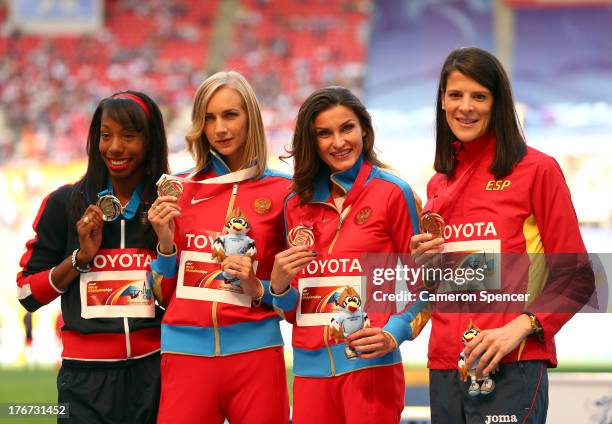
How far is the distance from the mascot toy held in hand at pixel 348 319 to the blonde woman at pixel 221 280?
45 centimetres

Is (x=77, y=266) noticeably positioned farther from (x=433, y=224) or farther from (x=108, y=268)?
(x=433, y=224)

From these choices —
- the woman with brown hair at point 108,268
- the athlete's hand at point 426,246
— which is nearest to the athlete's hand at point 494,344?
the athlete's hand at point 426,246

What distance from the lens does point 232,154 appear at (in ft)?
12.7

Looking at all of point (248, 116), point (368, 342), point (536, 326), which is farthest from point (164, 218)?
point (536, 326)

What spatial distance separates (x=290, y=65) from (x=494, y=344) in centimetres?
1681

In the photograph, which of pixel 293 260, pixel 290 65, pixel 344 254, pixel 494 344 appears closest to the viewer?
pixel 494 344

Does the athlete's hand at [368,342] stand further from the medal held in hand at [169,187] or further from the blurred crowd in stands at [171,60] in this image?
the blurred crowd in stands at [171,60]

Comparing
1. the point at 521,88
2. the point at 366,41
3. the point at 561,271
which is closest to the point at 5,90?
the point at 366,41

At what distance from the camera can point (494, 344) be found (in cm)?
293

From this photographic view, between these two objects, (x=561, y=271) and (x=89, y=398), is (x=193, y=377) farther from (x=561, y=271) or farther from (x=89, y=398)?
(x=561, y=271)

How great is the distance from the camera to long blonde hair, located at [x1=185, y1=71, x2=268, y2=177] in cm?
382

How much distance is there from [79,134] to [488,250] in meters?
15.6

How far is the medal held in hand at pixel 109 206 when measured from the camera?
3.62 metres

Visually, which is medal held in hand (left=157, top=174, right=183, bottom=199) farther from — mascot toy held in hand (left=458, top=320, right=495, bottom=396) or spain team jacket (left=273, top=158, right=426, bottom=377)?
mascot toy held in hand (left=458, top=320, right=495, bottom=396)
